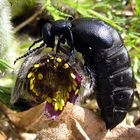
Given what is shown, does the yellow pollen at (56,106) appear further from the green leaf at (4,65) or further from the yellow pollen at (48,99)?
the green leaf at (4,65)

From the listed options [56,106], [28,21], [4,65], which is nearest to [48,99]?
[56,106]

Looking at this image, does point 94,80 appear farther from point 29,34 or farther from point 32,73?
point 29,34

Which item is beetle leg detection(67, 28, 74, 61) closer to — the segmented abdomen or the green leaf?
the segmented abdomen

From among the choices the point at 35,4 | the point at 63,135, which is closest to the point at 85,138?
the point at 63,135

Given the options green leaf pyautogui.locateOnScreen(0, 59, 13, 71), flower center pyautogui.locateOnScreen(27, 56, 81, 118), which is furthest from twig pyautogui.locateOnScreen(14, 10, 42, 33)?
flower center pyautogui.locateOnScreen(27, 56, 81, 118)

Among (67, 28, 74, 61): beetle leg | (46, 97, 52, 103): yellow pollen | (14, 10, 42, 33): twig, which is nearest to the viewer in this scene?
(67, 28, 74, 61): beetle leg

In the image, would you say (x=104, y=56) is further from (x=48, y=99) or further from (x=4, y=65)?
(x=4, y=65)

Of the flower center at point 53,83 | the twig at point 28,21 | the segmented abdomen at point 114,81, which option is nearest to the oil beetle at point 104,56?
the segmented abdomen at point 114,81

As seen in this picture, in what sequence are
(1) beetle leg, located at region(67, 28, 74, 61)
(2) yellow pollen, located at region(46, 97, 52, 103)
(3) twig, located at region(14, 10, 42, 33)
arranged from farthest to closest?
1. (3) twig, located at region(14, 10, 42, 33)
2. (2) yellow pollen, located at region(46, 97, 52, 103)
3. (1) beetle leg, located at region(67, 28, 74, 61)
